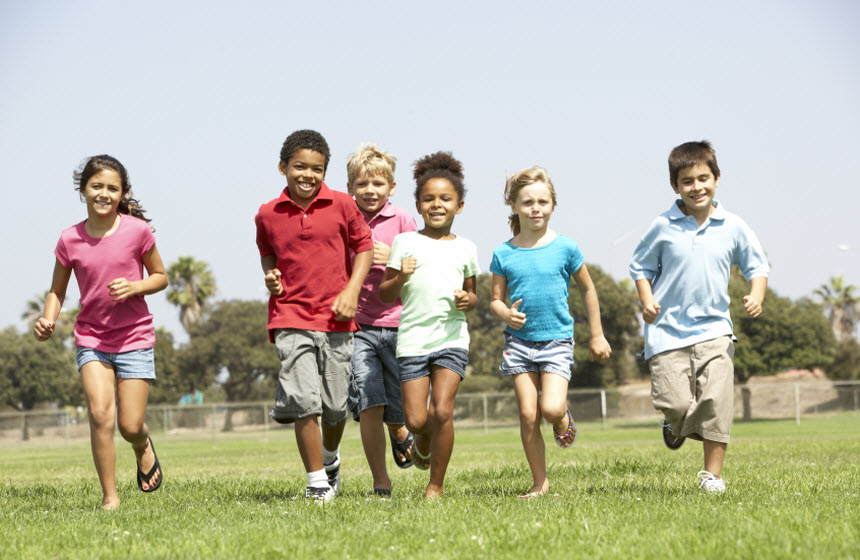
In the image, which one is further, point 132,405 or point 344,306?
point 132,405

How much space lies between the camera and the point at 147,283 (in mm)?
6027

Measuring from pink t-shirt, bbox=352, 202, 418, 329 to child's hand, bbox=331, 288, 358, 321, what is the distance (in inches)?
20.8

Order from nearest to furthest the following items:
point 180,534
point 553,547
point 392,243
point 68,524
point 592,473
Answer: point 553,547 < point 180,534 < point 68,524 < point 392,243 < point 592,473

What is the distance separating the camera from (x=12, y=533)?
15.2 ft

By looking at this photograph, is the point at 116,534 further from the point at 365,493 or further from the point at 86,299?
the point at 365,493

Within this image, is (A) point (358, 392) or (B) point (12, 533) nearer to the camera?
(B) point (12, 533)

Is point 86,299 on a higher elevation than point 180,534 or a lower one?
higher

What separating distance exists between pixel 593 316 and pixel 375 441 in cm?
173

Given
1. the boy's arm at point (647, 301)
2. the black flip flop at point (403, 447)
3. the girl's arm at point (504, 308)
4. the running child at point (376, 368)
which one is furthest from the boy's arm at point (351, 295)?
the boy's arm at point (647, 301)

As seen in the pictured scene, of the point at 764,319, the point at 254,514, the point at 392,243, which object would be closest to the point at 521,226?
the point at 392,243

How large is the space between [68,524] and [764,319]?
50.0 meters

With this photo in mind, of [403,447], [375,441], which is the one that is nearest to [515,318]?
[375,441]

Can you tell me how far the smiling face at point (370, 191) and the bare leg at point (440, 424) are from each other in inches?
59.2

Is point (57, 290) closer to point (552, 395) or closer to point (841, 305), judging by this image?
point (552, 395)
